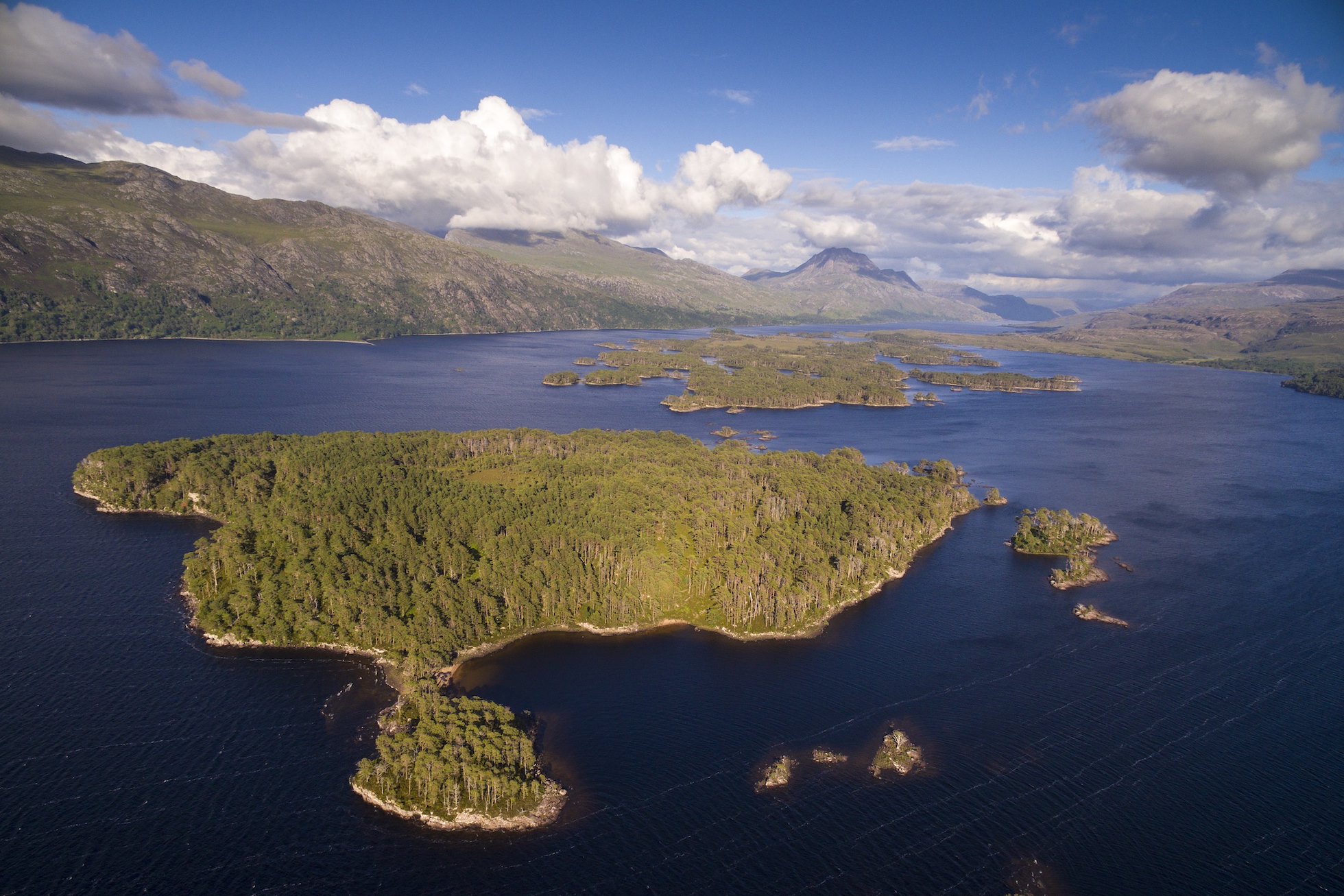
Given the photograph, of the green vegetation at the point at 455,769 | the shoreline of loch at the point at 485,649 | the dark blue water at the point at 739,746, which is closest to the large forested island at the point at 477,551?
the green vegetation at the point at 455,769

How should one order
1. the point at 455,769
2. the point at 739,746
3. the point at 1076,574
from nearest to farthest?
the point at 455,769 → the point at 739,746 → the point at 1076,574

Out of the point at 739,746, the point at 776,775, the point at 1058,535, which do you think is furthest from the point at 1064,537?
the point at 776,775

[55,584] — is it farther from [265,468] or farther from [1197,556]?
[1197,556]

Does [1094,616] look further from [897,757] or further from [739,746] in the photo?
[739,746]

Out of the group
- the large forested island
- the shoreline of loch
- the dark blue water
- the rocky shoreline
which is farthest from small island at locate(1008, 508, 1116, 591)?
the rocky shoreline

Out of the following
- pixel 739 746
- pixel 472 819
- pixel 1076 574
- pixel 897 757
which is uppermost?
pixel 1076 574

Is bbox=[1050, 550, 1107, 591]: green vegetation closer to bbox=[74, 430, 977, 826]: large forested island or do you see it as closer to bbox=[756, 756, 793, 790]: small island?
bbox=[74, 430, 977, 826]: large forested island
